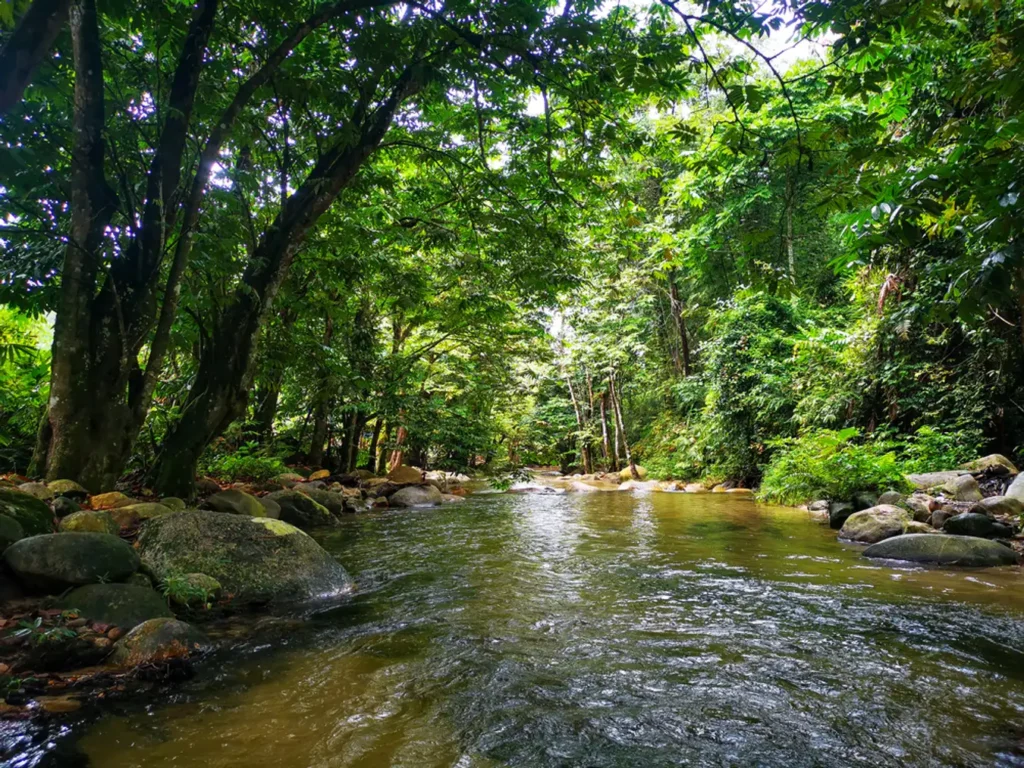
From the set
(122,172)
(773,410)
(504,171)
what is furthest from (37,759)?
(773,410)

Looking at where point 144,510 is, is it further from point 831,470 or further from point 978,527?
point 831,470

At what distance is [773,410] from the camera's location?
49.2ft

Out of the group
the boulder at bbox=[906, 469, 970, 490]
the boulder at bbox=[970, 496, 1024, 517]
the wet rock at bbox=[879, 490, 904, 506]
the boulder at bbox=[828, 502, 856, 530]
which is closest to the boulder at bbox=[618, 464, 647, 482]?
the boulder at bbox=[906, 469, 970, 490]

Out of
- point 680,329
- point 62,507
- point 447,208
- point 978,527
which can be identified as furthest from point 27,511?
point 680,329

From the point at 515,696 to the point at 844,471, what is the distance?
8689 mm

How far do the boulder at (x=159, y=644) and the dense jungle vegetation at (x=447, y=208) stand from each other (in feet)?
8.10

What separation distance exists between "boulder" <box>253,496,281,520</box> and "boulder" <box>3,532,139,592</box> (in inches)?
154

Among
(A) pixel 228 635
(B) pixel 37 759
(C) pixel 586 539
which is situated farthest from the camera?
(C) pixel 586 539

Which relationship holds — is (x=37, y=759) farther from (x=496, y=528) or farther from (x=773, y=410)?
(x=773, y=410)

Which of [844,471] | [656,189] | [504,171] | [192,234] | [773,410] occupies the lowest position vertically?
[844,471]

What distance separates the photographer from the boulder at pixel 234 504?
6.60 m

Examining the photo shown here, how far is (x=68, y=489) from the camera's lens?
4.71 meters

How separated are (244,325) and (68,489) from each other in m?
2.37

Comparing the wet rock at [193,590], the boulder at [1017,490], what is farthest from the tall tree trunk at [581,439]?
the wet rock at [193,590]
